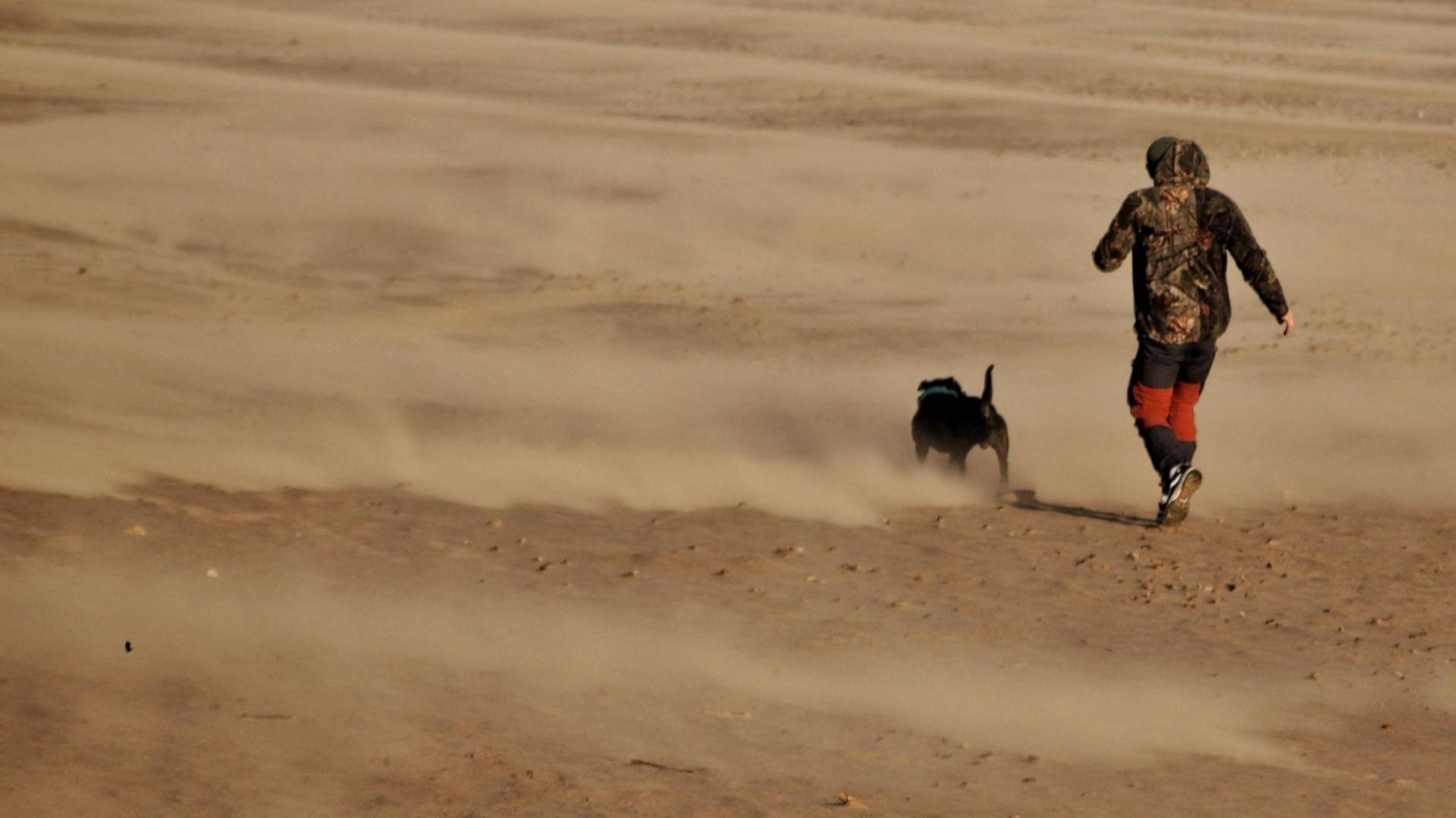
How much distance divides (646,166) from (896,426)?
35.1 feet

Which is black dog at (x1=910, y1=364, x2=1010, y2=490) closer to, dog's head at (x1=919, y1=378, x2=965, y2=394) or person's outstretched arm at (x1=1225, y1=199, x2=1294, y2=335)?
dog's head at (x1=919, y1=378, x2=965, y2=394)

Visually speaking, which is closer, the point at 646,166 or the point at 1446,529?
the point at 1446,529

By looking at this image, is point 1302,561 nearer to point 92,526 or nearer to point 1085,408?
point 1085,408

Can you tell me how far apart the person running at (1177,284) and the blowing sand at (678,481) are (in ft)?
1.61

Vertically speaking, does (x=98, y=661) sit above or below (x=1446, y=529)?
below

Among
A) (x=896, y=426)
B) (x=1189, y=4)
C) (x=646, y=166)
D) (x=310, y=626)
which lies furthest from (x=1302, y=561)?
(x=1189, y=4)

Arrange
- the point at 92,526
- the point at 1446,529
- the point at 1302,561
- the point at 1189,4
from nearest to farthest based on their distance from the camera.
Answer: the point at 92,526, the point at 1302,561, the point at 1446,529, the point at 1189,4

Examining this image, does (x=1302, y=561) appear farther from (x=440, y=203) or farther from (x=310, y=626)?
(x=440, y=203)

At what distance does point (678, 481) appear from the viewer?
31.8 feet

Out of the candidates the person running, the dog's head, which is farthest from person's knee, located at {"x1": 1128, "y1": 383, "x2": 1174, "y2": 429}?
the dog's head

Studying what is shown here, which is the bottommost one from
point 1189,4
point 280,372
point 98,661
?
point 98,661

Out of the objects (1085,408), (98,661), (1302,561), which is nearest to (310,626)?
(98,661)

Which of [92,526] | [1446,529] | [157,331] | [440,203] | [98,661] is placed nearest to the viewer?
[98,661]

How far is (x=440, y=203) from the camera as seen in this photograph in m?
Result: 19.0
